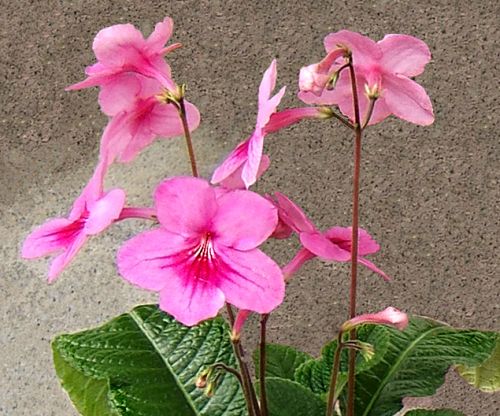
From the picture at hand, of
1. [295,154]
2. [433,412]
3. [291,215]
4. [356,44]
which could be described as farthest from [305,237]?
[295,154]

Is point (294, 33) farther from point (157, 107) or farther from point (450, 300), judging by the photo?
point (157, 107)

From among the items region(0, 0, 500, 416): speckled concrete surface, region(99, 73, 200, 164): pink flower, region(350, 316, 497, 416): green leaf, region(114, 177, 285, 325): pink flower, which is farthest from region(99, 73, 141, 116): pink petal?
region(0, 0, 500, 416): speckled concrete surface

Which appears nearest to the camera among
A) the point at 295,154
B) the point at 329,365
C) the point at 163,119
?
the point at 163,119

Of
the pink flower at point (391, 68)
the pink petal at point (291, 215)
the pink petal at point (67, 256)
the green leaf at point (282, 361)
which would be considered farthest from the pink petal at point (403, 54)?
the green leaf at point (282, 361)

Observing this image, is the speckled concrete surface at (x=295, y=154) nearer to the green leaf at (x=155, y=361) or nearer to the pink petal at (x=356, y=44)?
the green leaf at (x=155, y=361)

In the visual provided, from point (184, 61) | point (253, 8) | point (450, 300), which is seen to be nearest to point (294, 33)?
point (253, 8)

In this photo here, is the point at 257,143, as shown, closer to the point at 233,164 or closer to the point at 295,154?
the point at 233,164

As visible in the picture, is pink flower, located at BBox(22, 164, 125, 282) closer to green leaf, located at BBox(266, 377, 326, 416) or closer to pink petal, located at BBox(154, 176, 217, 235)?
pink petal, located at BBox(154, 176, 217, 235)
